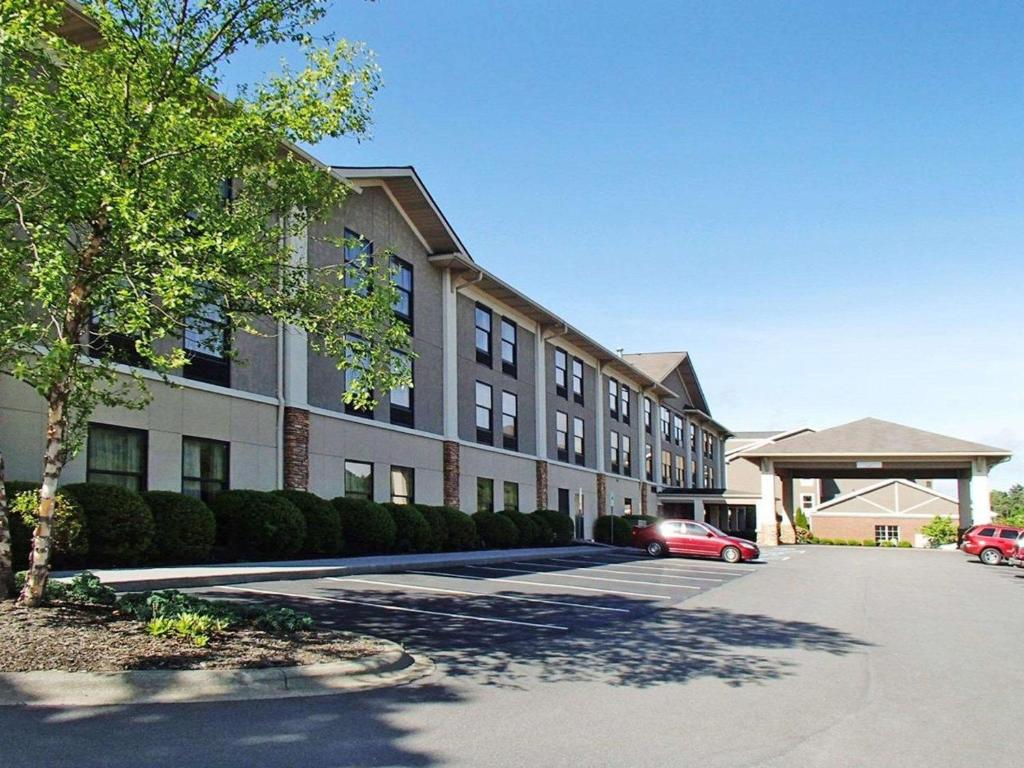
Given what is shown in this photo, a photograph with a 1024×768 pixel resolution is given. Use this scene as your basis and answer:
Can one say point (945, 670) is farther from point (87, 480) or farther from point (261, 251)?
point (87, 480)

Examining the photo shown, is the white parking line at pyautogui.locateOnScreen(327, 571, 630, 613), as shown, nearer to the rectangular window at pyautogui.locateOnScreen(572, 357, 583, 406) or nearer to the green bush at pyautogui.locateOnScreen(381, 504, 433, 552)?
the green bush at pyautogui.locateOnScreen(381, 504, 433, 552)

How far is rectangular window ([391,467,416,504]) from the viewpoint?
2861cm

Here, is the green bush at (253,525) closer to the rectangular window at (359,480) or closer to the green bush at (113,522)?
the green bush at (113,522)

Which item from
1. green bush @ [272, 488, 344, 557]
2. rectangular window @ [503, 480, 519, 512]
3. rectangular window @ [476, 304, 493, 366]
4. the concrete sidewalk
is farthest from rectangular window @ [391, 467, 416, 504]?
rectangular window @ [503, 480, 519, 512]

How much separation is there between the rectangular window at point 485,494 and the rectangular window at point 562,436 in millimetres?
7637

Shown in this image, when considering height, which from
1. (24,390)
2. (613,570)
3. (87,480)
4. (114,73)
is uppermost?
(114,73)

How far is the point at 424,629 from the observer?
38.3ft

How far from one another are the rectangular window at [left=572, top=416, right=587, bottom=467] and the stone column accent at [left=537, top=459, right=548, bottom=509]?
16.0 feet

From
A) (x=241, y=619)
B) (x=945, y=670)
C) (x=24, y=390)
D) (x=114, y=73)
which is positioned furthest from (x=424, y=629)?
(x=24, y=390)

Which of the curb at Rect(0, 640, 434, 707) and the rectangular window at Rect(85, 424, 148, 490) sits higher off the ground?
the rectangular window at Rect(85, 424, 148, 490)

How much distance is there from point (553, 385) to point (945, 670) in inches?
1272

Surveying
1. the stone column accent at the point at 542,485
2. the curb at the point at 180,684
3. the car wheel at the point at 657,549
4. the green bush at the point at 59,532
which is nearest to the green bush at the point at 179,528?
the green bush at the point at 59,532

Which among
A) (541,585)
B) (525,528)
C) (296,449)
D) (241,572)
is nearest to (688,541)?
(525,528)

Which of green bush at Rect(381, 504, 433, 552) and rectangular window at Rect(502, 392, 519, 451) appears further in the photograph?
rectangular window at Rect(502, 392, 519, 451)
